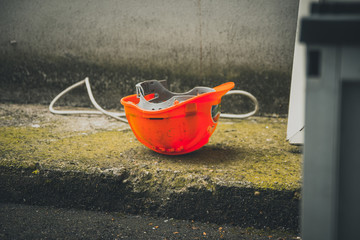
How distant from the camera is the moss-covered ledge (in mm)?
1218

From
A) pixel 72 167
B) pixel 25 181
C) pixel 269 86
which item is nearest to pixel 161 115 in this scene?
pixel 72 167

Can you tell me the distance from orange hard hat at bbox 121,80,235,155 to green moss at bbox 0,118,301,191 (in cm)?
9

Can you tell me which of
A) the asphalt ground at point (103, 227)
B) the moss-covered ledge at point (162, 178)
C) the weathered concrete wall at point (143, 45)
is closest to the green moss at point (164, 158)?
the moss-covered ledge at point (162, 178)

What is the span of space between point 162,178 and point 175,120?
0.25 m

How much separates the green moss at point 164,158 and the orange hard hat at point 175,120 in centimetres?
9

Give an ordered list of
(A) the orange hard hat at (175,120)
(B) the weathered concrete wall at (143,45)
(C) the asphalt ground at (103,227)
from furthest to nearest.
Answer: (B) the weathered concrete wall at (143,45) → (A) the orange hard hat at (175,120) → (C) the asphalt ground at (103,227)

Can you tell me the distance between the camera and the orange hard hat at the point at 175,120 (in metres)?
1.30

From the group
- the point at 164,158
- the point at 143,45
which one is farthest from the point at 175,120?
the point at 143,45

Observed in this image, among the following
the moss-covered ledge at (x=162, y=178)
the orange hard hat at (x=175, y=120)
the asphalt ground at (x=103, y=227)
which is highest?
the orange hard hat at (x=175, y=120)

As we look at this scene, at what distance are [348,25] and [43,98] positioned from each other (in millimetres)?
2500

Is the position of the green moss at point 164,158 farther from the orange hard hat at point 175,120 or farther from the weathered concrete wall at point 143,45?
the weathered concrete wall at point 143,45

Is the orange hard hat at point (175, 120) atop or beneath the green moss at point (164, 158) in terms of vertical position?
atop

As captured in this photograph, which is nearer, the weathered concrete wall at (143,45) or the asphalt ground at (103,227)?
the asphalt ground at (103,227)

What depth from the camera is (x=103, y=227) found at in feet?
4.08
